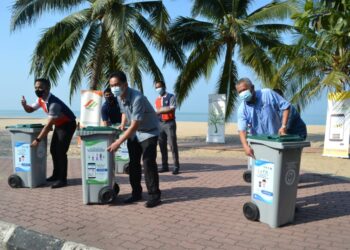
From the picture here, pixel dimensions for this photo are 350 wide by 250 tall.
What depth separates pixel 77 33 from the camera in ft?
47.9

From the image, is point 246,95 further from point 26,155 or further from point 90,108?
point 90,108

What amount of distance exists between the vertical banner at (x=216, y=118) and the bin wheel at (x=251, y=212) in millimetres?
10954

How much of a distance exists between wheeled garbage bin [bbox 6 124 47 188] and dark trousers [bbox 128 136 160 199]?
2010 mm

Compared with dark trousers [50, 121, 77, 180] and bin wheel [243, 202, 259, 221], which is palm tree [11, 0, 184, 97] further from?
bin wheel [243, 202, 259, 221]

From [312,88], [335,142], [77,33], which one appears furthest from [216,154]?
[77,33]

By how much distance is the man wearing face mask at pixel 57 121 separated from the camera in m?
6.48

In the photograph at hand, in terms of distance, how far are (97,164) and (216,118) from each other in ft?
35.1

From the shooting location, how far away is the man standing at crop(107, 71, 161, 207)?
17.4 feet

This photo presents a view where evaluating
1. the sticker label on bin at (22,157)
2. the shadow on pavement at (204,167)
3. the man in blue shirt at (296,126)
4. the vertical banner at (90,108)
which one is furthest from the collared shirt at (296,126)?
the vertical banner at (90,108)

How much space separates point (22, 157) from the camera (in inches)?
268

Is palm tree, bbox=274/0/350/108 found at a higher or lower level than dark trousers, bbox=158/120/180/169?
higher

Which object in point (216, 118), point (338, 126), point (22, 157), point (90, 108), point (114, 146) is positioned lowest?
point (22, 157)

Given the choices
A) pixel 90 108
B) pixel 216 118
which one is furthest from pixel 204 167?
pixel 216 118

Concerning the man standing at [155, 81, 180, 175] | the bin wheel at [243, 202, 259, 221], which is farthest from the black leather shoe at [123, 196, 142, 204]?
the man standing at [155, 81, 180, 175]
